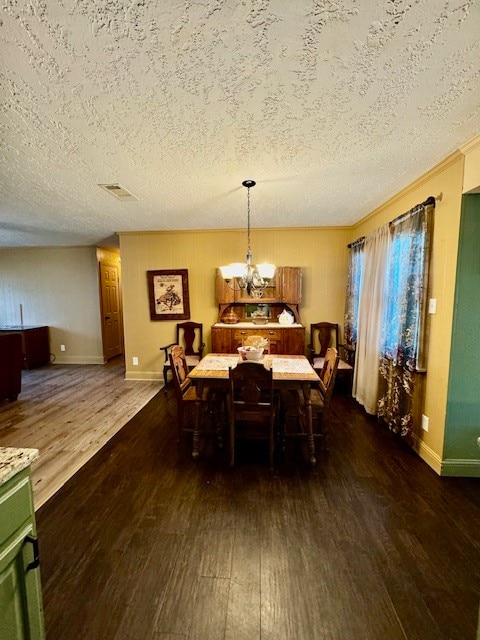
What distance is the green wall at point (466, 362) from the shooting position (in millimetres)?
2037

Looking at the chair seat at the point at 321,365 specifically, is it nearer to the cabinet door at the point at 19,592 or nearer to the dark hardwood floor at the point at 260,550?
the dark hardwood floor at the point at 260,550

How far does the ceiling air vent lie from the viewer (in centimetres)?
267

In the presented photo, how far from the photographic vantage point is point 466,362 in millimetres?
2113

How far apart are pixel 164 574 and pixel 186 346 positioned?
3306mm

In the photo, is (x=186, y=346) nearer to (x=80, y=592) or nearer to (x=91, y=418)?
(x=91, y=418)

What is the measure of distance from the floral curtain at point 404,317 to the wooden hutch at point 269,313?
1.34m

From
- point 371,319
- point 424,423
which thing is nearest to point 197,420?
point 424,423

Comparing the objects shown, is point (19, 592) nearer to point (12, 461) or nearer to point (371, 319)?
point (12, 461)

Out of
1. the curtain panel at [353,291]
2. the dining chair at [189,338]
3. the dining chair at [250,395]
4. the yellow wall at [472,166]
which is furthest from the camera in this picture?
the dining chair at [189,338]

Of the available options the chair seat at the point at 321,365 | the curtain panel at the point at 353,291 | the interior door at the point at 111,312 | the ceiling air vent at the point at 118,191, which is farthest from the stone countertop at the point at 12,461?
the interior door at the point at 111,312

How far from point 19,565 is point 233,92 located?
6.97 ft

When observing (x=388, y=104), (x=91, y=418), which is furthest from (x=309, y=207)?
(x=91, y=418)

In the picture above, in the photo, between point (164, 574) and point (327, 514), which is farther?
point (327, 514)

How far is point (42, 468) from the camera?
2.33 m
